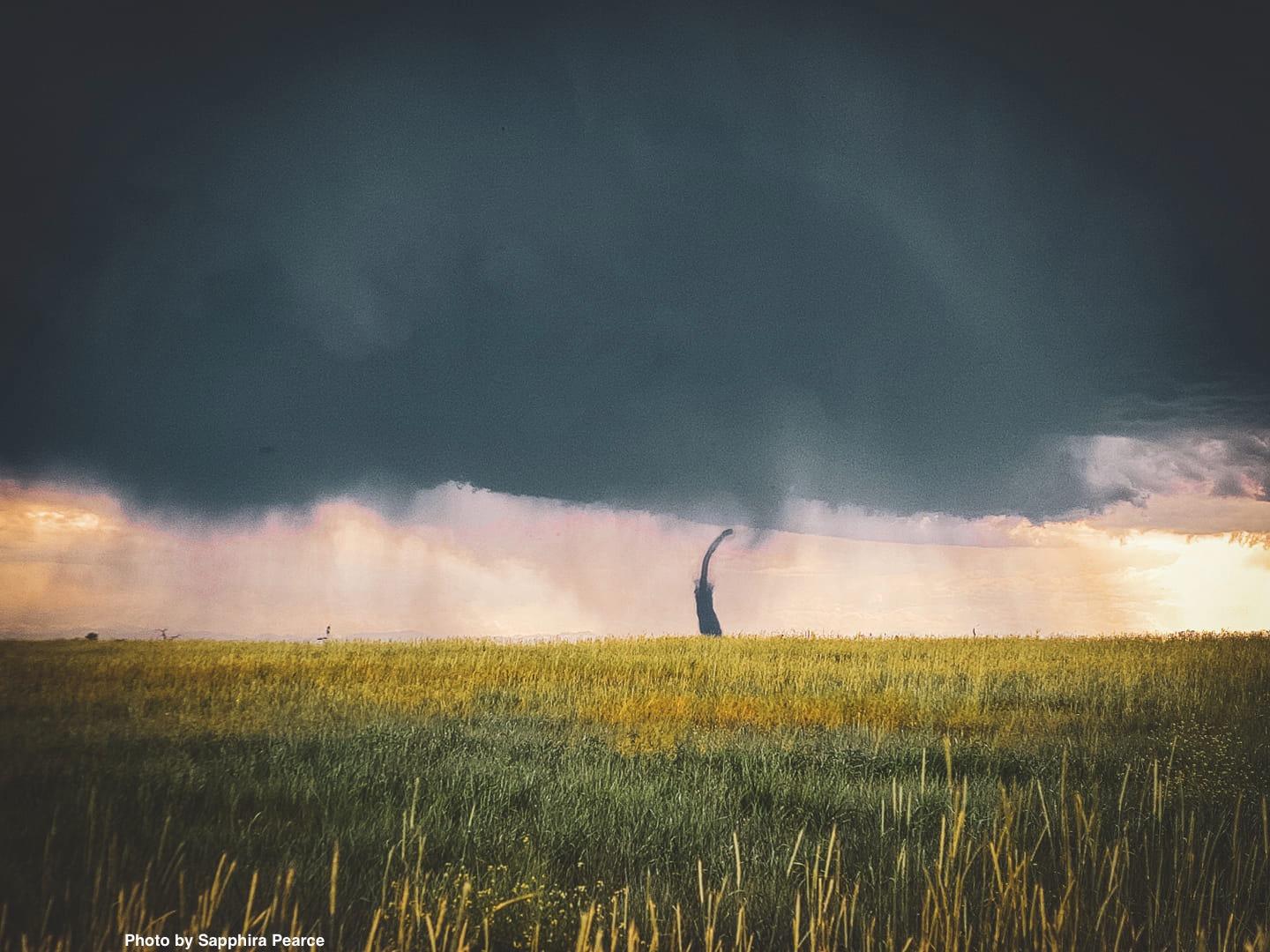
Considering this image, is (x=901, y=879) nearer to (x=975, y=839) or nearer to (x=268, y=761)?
(x=975, y=839)

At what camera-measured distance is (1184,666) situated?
18578mm

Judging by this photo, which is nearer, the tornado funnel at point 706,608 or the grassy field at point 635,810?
the grassy field at point 635,810

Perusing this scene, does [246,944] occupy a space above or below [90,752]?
above

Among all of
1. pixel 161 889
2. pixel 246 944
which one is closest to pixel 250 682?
pixel 161 889

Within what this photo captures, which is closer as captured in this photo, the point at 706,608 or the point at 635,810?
the point at 635,810

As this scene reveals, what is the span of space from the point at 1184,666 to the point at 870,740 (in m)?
12.3

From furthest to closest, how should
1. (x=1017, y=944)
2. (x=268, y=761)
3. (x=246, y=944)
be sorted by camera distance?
(x=268, y=761) → (x=1017, y=944) → (x=246, y=944)

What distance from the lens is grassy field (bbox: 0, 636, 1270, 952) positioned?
410 cm

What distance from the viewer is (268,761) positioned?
26.8 feet

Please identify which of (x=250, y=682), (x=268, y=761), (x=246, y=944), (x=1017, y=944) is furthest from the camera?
(x=250, y=682)

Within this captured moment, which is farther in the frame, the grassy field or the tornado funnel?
the tornado funnel

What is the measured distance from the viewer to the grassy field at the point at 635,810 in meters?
4.10

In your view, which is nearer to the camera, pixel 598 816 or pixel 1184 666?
pixel 598 816

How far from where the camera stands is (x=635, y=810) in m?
6.43
